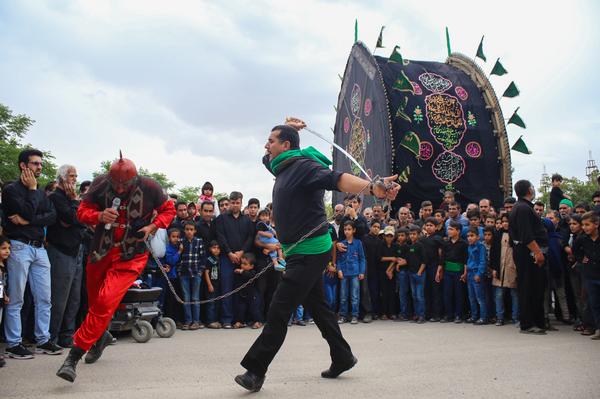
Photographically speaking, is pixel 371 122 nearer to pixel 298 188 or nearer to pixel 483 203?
pixel 483 203

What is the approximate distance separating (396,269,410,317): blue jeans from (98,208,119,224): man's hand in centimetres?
557

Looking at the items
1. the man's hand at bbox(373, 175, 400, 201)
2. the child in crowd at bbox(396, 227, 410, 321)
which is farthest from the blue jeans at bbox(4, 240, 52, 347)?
the child in crowd at bbox(396, 227, 410, 321)

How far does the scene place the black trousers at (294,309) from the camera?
12.2 feet

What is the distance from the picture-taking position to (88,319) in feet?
13.6

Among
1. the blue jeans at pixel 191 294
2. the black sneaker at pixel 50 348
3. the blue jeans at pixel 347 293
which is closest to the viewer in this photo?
the black sneaker at pixel 50 348

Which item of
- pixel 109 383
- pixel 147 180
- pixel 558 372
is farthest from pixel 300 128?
pixel 558 372

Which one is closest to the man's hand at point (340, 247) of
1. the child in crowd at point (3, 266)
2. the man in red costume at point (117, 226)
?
the man in red costume at point (117, 226)

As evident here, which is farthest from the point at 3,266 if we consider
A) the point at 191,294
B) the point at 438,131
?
the point at 438,131

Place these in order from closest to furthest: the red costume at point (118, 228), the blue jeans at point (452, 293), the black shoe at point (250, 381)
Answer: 1. the black shoe at point (250, 381)
2. the red costume at point (118, 228)
3. the blue jeans at point (452, 293)

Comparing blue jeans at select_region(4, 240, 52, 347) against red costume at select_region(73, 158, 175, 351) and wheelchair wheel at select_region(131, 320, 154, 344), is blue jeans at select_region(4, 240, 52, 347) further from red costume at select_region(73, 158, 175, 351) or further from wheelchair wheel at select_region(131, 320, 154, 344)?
red costume at select_region(73, 158, 175, 351)

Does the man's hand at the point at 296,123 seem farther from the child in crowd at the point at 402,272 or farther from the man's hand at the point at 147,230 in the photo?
the child in crowd at the point at 402,272

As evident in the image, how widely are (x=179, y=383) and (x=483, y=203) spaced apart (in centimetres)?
703

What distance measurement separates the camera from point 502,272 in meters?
7.80

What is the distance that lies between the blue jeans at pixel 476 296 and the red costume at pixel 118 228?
5259mm
